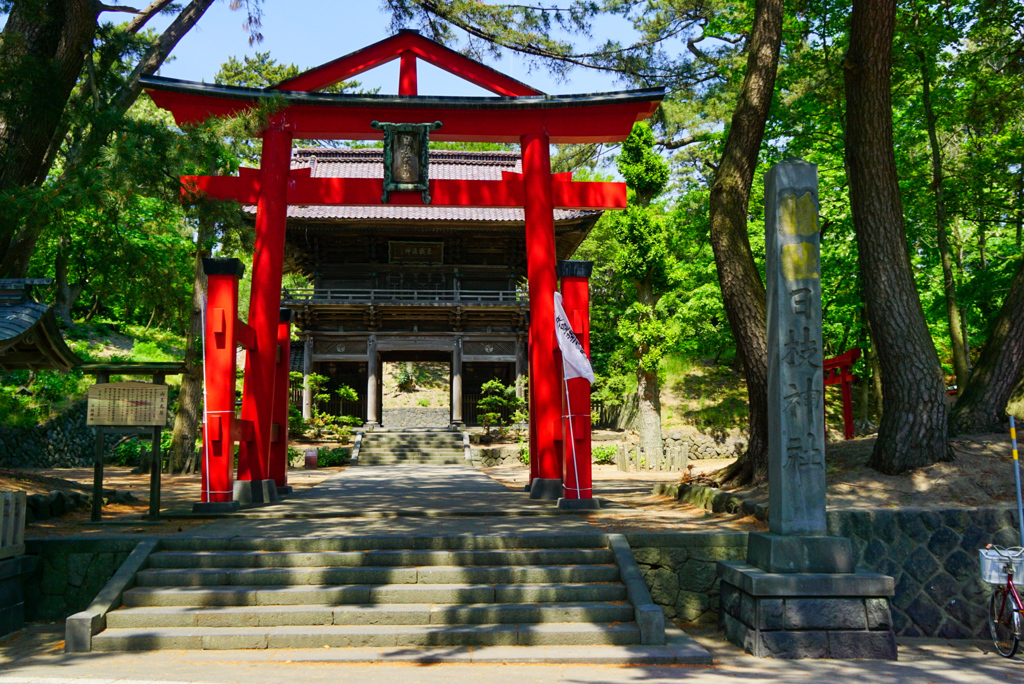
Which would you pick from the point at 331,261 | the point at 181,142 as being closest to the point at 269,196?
the point at 181,142

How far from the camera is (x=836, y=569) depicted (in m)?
5.46

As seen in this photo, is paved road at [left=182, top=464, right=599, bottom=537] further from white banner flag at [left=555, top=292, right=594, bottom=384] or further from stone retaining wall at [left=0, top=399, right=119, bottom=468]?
stone retaining wall at [left=0, top=399, right=119, bottom=468]

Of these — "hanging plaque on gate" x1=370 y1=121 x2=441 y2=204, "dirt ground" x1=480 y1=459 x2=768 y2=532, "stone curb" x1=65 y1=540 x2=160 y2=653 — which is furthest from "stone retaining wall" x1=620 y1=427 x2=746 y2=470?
"stone curb" x1=65 y1=540 x2=160 y2=653

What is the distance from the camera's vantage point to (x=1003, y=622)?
566 cm

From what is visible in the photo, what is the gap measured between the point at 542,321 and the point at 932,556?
519 cm

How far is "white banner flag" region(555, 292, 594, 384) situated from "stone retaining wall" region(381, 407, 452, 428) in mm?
22033

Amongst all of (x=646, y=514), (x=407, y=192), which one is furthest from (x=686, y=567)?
(x=407, y=192)

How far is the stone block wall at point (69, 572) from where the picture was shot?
6.22 meters

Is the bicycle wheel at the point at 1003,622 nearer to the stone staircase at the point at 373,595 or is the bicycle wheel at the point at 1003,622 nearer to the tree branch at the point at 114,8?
the stone staircase at the point at 373,595

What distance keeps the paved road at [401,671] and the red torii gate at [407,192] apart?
3907 mm

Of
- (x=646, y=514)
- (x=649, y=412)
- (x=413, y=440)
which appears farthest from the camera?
(x=413, y=440)

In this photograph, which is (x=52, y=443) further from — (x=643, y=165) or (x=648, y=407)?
(x=643, y=165)

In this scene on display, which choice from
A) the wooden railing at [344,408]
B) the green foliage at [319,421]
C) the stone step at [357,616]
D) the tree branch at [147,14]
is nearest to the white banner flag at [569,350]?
the stone step at [357,616]

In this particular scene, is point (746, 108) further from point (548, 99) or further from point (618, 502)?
point (618, 502)
